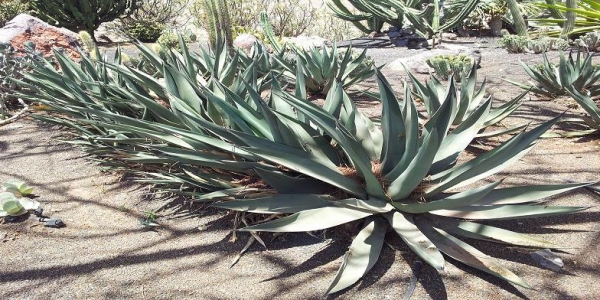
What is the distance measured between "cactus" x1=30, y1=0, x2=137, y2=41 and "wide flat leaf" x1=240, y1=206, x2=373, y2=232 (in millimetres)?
11741

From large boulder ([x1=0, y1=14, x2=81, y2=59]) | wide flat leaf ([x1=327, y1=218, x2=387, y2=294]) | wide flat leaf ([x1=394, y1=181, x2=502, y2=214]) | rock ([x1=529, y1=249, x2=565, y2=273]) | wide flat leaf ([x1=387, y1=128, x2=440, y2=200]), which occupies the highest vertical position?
large boulder ([x1=0, y1=14, x2=81, y2=59])

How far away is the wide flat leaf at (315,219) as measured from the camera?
1936mm

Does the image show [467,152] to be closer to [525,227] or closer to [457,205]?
[525,227]

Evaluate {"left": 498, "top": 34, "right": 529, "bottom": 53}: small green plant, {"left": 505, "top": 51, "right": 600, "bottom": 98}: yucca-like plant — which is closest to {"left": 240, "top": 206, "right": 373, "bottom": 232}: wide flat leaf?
{"left": 505, "top": 51, "right": 600, "bottom": 98}: yucca-like plant

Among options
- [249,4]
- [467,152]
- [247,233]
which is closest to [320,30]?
[249,4]

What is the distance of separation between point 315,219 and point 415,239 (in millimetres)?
392

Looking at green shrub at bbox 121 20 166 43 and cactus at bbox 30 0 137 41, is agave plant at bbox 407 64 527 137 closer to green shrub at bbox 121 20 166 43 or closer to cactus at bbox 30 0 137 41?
cactus at bbox 30 0 137 41

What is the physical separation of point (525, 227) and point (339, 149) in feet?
2.95

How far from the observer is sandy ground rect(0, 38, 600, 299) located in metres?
1.82

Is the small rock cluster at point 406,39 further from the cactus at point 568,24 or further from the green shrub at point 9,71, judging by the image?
the green shrub at point 9,71

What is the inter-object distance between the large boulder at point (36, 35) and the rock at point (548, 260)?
6.43 m

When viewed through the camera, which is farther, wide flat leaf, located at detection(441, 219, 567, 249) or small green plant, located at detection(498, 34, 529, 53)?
small green plant, located at detection(498, 34, 529, 53)

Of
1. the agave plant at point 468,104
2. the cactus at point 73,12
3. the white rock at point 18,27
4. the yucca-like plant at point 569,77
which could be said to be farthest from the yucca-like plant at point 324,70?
the cactus at point 73,12

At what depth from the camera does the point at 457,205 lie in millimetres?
1871
